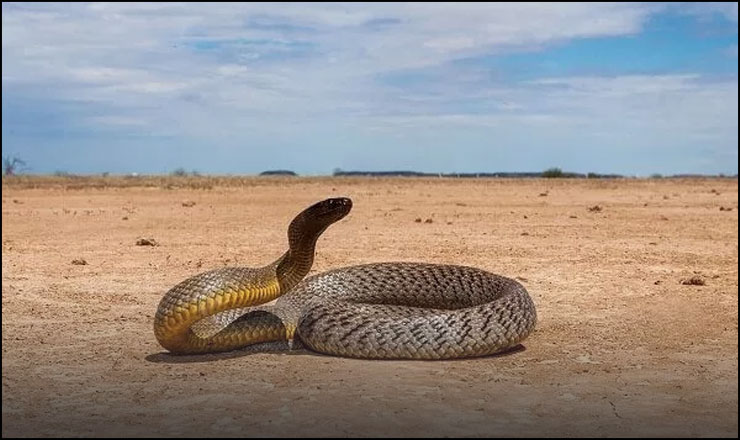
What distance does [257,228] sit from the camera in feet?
64.5

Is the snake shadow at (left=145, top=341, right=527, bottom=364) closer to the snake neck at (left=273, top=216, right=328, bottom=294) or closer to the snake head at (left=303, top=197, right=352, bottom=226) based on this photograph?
the snake neck at (left=273, top=216, right=328, bottom=294)

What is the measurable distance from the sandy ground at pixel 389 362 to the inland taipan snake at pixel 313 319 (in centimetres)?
17

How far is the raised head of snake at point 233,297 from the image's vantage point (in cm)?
794

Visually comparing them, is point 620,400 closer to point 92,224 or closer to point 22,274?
point 22,274

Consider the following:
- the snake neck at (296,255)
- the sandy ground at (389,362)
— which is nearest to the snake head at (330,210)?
the snake neck at (296,255)

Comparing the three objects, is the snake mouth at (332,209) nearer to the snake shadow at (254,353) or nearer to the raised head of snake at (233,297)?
the raised head of snake at (233,297)

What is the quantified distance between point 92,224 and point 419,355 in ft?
44.9

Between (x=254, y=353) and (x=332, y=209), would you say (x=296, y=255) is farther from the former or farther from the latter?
(x=254, y=353)

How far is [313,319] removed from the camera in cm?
862

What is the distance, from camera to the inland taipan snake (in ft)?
26.3

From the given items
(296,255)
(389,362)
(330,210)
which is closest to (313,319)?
(296,255)

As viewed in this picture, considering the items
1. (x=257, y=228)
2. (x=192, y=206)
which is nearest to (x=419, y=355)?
(x=257, y=228)

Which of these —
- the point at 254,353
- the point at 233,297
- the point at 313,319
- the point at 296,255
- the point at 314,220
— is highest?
the point at 314,220

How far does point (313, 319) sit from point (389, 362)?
828mm
